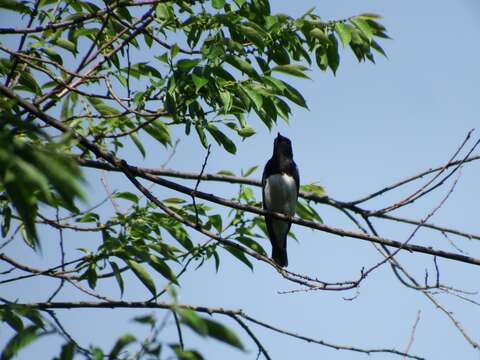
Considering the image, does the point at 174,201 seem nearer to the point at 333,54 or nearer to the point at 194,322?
the point at 333,54

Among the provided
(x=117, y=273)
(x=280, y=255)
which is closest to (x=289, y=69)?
(x=117, y=273)

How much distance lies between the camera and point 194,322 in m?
1.82

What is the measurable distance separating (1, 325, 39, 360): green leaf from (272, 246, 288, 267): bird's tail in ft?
18.8

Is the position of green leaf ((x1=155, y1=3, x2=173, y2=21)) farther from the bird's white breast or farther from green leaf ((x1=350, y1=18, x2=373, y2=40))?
the bird's white breast

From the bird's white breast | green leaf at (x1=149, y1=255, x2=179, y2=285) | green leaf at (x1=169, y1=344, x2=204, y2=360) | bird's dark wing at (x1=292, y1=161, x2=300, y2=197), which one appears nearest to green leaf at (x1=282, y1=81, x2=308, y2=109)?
green leaf at (x1=149, y1=255, x2=179, y2=285)

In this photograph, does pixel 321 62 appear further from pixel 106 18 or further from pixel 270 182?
pixel 270 182

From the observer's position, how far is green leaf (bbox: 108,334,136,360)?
196 centimetres

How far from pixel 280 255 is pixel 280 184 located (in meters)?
0.98

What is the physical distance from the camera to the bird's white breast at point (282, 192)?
7301mm

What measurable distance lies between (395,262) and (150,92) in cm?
173

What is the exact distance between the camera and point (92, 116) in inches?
162

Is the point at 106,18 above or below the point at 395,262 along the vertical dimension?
above

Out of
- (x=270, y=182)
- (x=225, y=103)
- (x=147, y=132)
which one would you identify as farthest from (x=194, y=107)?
(x=270, y=182)

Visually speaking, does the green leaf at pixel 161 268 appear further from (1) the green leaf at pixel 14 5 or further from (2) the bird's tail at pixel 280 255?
(2) the bird's tail at pixel 280 255
